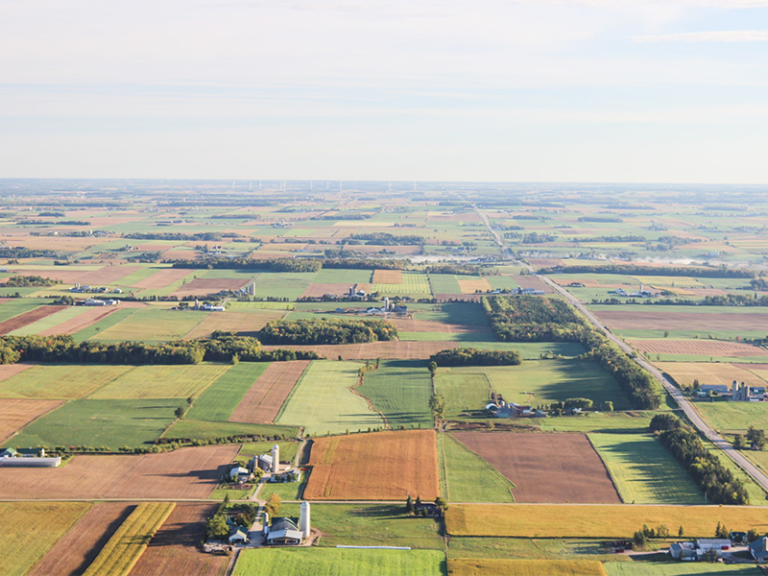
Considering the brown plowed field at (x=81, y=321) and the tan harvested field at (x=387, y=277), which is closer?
the brown plowed field at (x=81, y=321)

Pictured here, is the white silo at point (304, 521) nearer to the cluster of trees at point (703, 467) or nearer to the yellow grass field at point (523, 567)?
the yellow grass field at point (523, 567)

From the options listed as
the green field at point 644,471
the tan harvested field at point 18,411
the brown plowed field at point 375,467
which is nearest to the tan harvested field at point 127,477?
the brown plowed field at point 375,467

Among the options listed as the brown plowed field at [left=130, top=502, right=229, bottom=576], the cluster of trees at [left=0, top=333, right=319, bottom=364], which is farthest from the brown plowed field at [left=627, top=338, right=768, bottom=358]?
the brown plowed field at [left=130, top=502, right=229, bottom=576]

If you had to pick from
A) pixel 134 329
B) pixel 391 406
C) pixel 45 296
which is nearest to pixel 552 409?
pixel 391 406

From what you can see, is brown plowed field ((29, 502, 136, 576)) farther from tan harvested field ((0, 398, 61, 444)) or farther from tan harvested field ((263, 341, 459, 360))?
tan harvested field ((263, 341, 459, 360))

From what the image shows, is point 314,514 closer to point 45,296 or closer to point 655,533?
point 655,533

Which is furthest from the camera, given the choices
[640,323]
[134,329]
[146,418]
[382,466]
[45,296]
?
[45,296]
